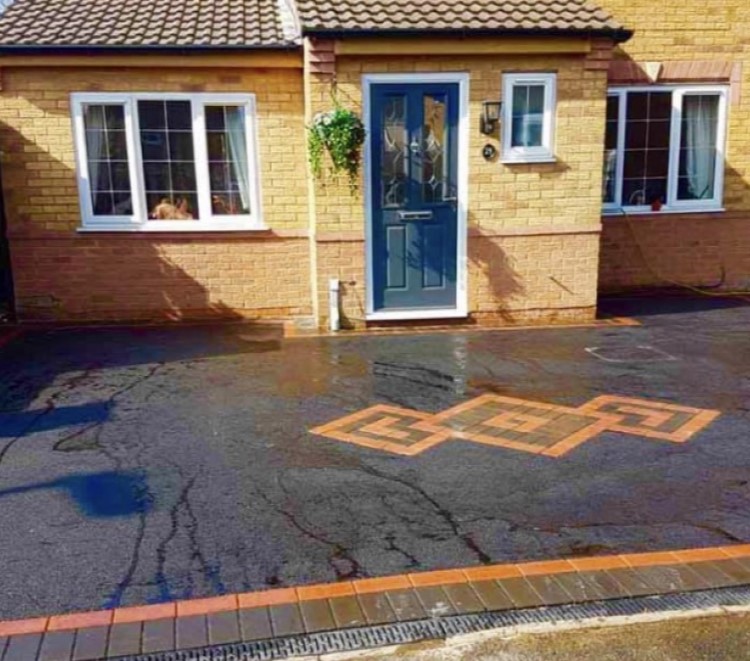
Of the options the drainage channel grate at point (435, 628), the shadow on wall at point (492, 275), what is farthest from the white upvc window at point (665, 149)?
the drainage channel grate at point (435, 628)

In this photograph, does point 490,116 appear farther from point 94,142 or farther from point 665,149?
point 94,142

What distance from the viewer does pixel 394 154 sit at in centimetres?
860

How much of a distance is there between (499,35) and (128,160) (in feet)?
15.4

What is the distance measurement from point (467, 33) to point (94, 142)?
4671mm

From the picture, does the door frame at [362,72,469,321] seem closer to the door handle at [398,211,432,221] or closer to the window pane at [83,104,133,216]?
the door handle at [398,211,432,221]

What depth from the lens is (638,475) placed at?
4.65 metres

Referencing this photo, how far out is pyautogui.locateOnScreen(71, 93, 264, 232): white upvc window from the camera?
9.05 m

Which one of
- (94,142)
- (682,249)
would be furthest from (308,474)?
(682,249)

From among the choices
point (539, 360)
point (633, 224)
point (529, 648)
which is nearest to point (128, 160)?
point (539, 360)

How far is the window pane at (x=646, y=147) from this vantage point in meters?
10.7

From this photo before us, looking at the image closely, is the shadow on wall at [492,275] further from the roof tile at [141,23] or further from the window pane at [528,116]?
the roof tile at [141,23]

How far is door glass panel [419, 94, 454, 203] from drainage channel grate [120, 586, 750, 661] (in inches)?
241

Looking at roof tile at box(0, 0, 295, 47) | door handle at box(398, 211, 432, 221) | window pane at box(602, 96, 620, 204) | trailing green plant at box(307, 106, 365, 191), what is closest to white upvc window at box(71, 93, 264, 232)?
roof tile at box(0, 0, 295, 47)

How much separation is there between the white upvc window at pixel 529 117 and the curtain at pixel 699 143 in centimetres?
335
